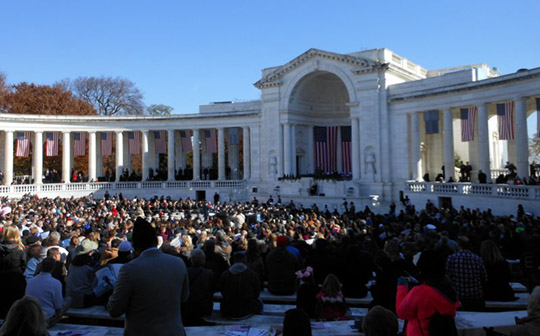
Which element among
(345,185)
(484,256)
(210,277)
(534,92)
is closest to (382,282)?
(484,256)

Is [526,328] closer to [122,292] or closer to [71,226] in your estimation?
[122,292]

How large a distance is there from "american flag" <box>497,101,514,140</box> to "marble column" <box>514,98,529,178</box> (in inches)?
15.8

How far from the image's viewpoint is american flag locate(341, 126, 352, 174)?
4641 cm

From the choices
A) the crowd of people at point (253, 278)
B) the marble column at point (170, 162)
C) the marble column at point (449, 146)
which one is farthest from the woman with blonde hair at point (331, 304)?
the marble column at point (170, 162)

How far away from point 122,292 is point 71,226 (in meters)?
18.0

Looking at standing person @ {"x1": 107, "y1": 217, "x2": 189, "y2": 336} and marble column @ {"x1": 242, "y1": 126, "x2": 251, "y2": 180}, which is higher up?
marble column @ {"x1": 242, "y1": 126, "x2": 251, "y2": 180}

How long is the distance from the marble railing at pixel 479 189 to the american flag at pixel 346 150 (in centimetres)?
1026

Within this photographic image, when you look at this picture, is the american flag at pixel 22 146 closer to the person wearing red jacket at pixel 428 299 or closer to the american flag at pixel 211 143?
the american flag at pixel 211 143

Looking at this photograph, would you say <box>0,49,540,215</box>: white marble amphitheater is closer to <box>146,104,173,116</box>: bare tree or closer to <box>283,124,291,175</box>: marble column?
<box>283,124,291,175</box>: marble column

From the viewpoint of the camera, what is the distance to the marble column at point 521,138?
30703 millimetres

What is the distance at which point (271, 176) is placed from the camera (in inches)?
1817

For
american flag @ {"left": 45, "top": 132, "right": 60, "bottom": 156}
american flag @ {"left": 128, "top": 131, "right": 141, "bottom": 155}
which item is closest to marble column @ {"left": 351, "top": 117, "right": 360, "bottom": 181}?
american flag @ {"left": 128, "top": 131, "right": 141, "bottom": 155}

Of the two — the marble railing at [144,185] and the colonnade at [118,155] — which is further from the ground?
the colonnade at [118,155]

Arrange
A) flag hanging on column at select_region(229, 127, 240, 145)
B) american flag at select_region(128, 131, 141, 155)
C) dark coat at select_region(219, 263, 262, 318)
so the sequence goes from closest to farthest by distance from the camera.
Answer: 1. dark coat at select_region(219, 263, 262, 318)
2. american flag at select_region(128, 131, 141, 155)
3. flag hanging on column at select_region(229, 127, 240, 145)
